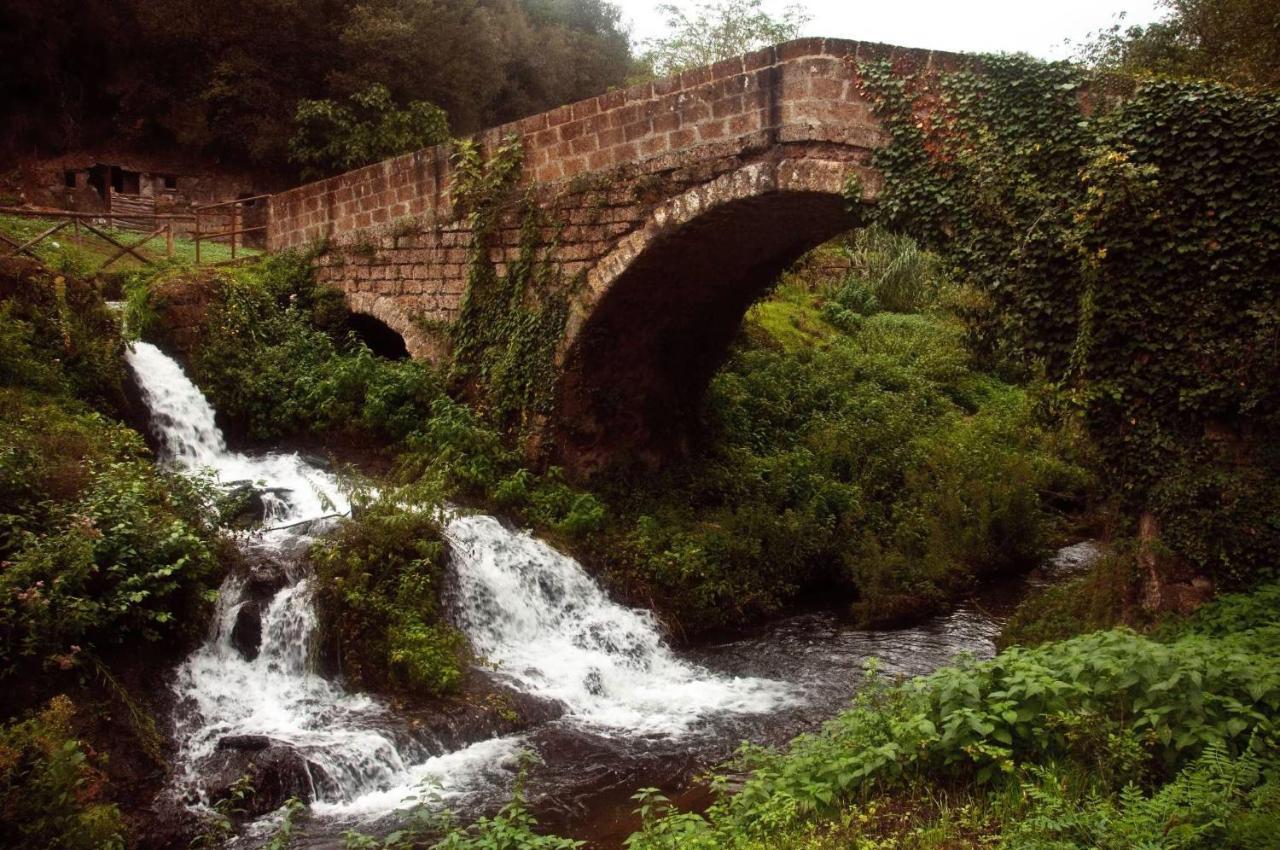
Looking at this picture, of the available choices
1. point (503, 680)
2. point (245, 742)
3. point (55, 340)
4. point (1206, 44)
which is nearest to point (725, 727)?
point (503, 680)

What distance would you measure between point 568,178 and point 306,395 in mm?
3989

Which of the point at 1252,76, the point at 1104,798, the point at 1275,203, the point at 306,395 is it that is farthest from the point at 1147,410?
the point at 306,395

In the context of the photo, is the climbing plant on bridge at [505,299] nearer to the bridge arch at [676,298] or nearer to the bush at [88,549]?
the bridge arch at [676,298]

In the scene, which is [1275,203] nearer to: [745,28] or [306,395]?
[306,395]

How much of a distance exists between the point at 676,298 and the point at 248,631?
5558 millimetres

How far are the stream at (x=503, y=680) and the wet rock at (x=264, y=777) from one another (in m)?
0.02

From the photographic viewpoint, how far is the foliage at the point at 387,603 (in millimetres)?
7055

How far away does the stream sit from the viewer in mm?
5891

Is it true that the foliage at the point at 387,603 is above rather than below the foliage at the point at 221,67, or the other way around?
below

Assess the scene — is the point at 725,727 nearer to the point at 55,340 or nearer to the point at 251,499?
the point at 251,499

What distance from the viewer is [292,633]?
7.14 m

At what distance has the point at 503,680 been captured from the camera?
745cm

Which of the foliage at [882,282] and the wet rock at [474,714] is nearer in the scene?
the wet rock at [474,714]

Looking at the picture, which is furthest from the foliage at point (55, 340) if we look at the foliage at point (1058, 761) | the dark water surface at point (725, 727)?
the foliage at point (1058, 761)
